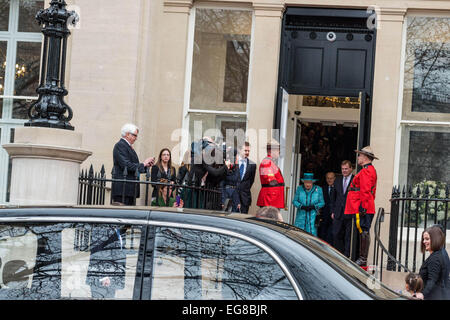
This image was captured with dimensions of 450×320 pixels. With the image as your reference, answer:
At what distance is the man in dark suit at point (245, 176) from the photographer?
44.4ft

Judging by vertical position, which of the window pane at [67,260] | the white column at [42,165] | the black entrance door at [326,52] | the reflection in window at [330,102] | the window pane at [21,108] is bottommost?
the window pane at [67,260]

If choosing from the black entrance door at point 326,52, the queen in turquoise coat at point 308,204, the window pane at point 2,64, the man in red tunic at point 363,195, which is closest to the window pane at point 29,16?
the window pane at point 2,64

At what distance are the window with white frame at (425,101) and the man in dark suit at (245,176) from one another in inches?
121

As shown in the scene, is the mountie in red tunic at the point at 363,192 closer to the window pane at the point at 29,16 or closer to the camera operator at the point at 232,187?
the camera operator at the point at 232,187

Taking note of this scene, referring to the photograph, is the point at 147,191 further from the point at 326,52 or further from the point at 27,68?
the point at 27,68

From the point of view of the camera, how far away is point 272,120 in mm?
14758

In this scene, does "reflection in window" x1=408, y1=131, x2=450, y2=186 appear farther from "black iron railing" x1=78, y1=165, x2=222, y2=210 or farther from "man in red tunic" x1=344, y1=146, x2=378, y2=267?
"black iron railing" x1=78, y1=165, x2=222, y2=210

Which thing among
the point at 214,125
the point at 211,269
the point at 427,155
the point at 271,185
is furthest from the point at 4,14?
the point at 211,269

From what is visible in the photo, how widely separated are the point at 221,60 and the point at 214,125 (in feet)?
4.30

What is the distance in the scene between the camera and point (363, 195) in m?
12.5

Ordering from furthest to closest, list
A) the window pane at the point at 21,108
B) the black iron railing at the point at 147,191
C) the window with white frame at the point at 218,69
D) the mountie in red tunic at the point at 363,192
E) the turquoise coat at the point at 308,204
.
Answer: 1. the window pane at the point at 21,108
2. the window with white frame at the point at 218,69
3. the turquoise coat at the point at 308,204
4. the mountie in red tunic at the point at 363,192
5. the black iron railing at the point at 147,191

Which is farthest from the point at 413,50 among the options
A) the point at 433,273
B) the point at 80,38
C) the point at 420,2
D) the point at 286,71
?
the point at 433,273

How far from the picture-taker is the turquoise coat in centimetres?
1412

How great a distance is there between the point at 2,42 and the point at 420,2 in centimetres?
835
